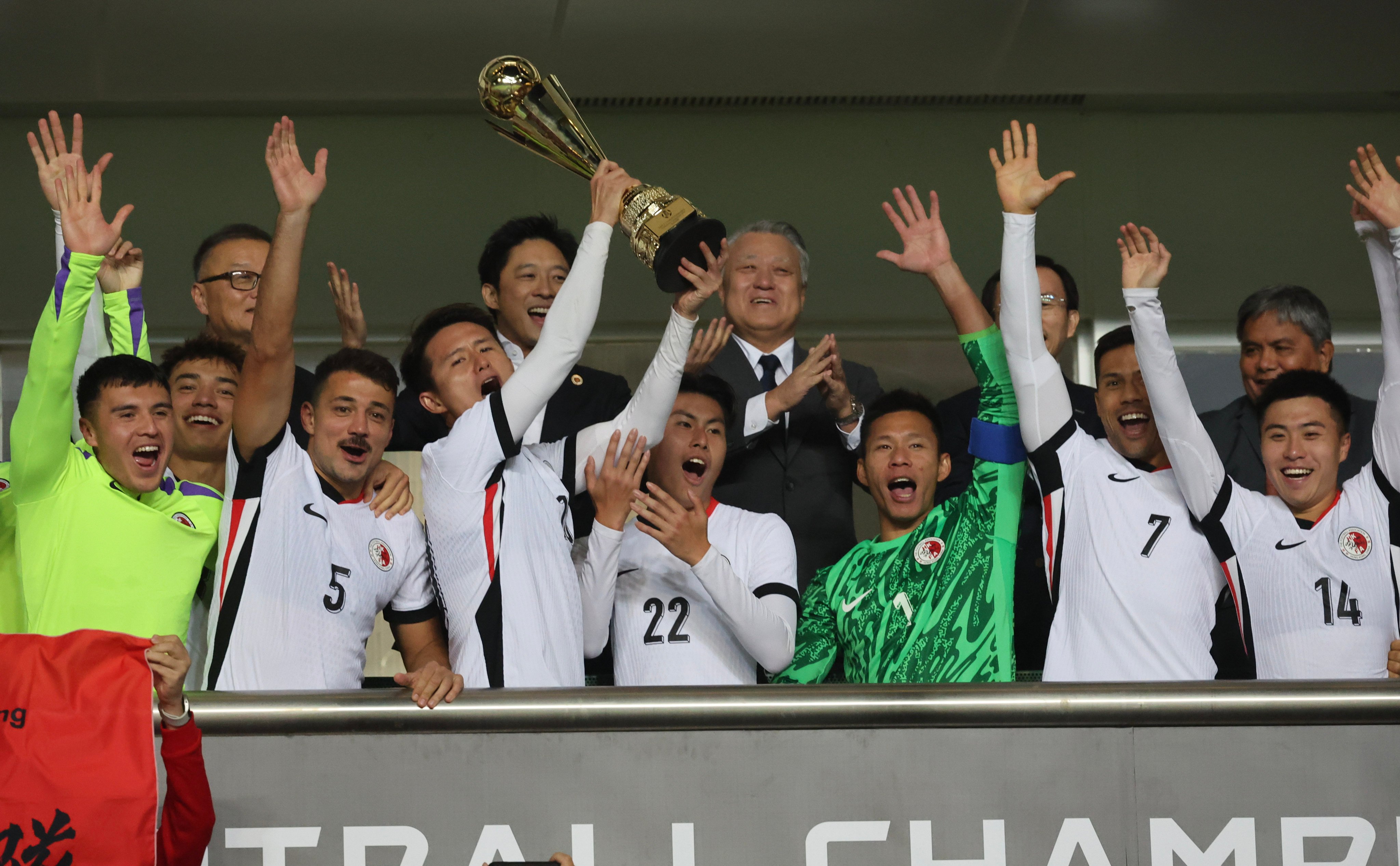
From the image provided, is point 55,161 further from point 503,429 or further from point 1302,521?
point 1302,521

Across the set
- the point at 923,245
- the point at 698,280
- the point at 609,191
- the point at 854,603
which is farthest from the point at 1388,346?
the point at 609,191

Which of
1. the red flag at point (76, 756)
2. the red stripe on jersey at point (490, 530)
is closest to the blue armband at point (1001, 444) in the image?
the red stripe on jersey at point (490, 530)

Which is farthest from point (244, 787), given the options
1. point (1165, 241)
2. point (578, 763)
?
point (1165, 241)

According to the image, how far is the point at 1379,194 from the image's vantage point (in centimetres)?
363

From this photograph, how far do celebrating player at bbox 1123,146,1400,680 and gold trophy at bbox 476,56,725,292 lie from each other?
3.41 feet

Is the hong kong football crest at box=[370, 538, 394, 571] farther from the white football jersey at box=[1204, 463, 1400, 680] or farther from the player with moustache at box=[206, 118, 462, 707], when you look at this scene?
the white football jersey at box=[1204, 463, 1400, 680]

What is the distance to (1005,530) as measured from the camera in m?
3.48

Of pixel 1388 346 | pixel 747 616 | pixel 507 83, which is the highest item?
pixel 507 83

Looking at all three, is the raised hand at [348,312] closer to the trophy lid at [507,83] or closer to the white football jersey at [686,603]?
the trophy lid at [507,83]

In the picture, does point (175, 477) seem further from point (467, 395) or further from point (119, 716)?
point (119, 716)

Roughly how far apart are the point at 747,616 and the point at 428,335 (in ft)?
3.65

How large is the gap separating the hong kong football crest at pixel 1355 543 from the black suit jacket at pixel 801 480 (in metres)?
1.24

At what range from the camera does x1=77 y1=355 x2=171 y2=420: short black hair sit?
3.41 metres

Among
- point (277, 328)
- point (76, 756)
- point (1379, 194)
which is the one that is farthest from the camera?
point (1379, 194)
